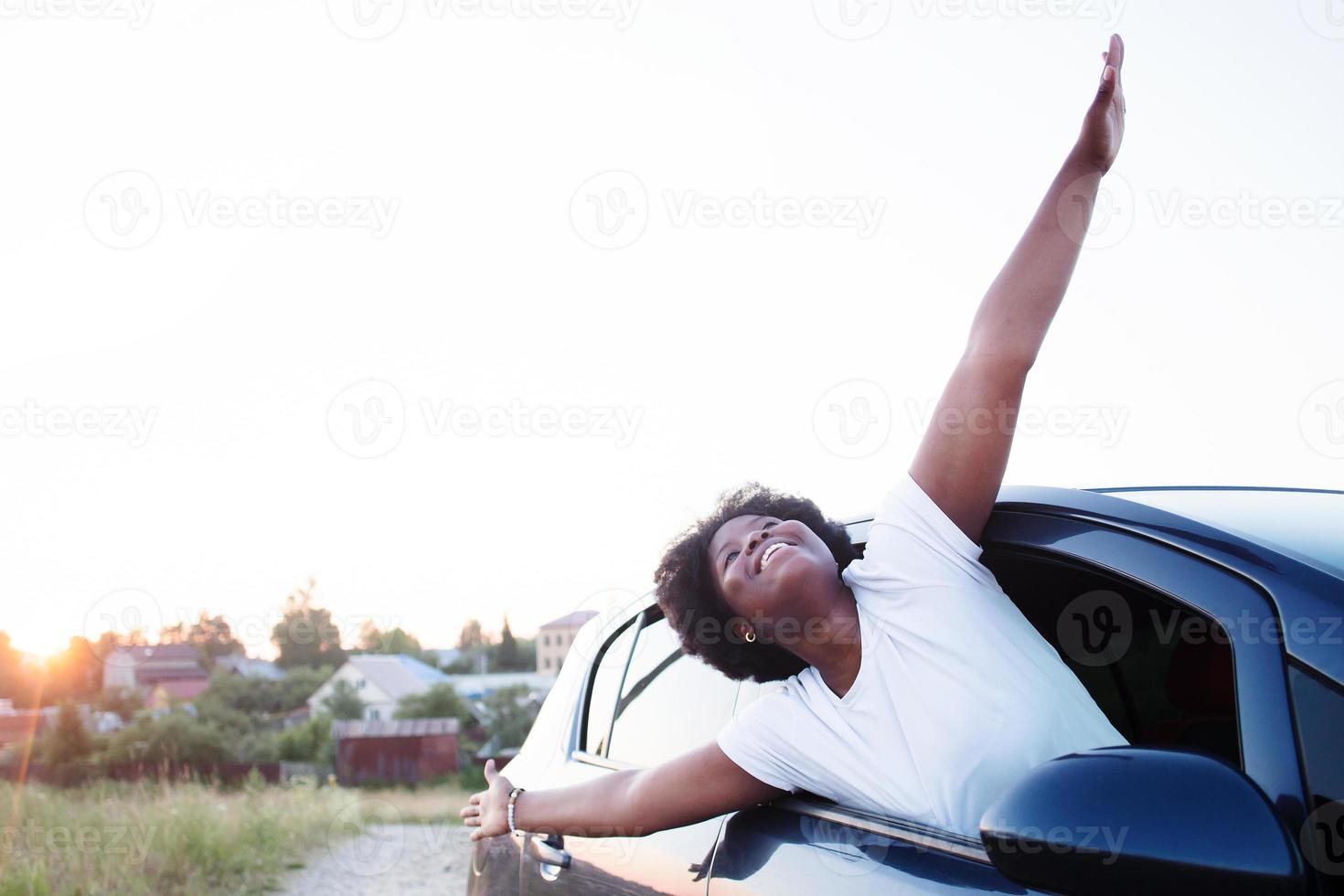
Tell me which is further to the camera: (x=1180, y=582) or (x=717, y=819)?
(x=717, y=819)

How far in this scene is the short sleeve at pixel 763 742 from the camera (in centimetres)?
210

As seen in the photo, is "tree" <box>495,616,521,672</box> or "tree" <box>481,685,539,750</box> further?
"tree" <box>495,616,521,672</box>

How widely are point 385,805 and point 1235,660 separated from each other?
16799 mm

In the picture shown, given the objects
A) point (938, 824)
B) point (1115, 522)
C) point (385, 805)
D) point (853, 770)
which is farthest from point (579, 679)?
point (385, 805)

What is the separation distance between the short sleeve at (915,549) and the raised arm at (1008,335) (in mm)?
31

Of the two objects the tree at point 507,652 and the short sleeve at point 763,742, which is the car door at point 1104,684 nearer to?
the short sleeve at point 763,742

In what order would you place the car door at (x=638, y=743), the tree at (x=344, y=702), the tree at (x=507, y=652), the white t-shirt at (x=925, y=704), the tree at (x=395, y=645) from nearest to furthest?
1. the white t-shirt at (x=925, y=704)
2. the car door at (x=638, y=743)
3. the tree at (x=344, y=702)
4. the tree at (x=395, y=645)
5. the tree at (x=507, y=652)

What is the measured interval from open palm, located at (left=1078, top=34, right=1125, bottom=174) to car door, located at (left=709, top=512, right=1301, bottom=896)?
671mm

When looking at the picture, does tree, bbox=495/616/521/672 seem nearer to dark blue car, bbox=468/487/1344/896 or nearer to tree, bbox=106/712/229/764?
tree, bbox=106/712/229/764

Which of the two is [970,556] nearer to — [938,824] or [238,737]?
[938,824]

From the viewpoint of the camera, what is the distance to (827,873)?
1854 mm

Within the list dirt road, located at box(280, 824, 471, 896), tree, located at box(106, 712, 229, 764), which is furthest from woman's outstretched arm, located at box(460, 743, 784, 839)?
tree, located at box(106, 712, 229, 764)

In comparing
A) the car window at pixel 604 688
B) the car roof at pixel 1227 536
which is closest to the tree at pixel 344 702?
the car window at pixel 604 688

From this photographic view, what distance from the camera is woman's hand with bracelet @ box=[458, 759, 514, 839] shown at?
9.31ft
